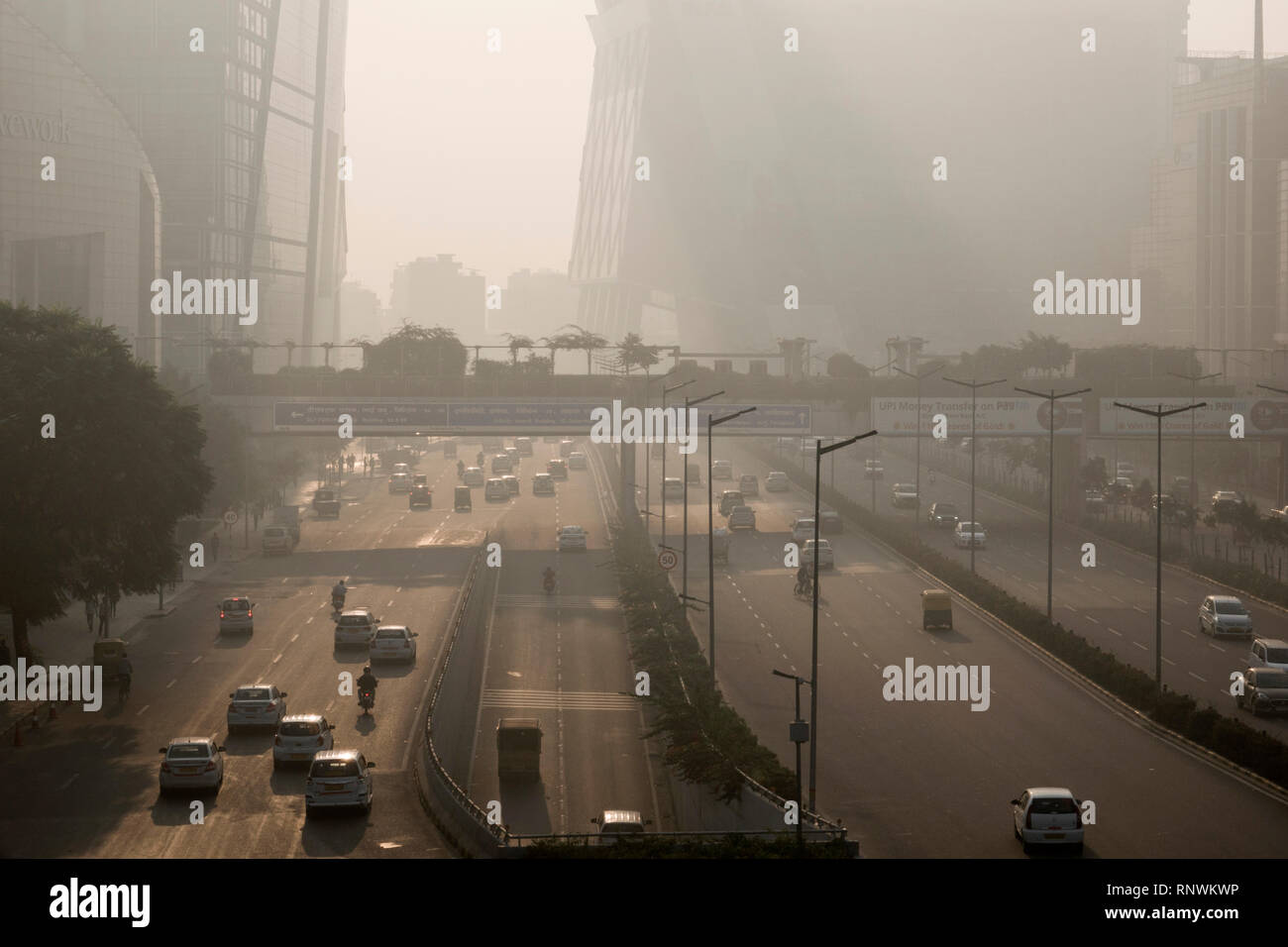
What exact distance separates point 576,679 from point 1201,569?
35861mm

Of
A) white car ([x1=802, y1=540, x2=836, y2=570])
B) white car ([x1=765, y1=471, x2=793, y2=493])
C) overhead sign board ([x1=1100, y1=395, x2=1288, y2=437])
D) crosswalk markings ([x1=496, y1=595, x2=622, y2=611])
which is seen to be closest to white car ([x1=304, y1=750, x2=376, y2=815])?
crosswalk markings ([x1=496, y1=595, x2=622, y2=611])

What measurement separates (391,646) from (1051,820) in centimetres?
2853

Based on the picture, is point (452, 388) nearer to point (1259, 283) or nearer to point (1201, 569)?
point (1201, 569)

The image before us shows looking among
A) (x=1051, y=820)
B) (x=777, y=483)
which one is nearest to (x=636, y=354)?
(x=777, y=483)

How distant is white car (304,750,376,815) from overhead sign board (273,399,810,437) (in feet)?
201

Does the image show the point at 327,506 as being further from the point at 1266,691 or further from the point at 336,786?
the point at 336,786

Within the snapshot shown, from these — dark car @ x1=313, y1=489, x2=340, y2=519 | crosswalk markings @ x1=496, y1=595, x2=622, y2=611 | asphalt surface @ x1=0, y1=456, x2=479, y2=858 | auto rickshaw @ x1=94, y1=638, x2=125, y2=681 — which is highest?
dark car @ x1=313, y1=489, x2=340, y2=519

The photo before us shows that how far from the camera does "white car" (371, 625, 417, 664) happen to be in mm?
54562

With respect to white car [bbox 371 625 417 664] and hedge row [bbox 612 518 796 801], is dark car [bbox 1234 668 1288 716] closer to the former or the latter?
hedge row [bbox 612 518 796 801]

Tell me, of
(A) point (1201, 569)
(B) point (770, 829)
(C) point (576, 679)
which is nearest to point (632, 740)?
(C) point (576, 679)

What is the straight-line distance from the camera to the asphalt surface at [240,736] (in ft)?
108

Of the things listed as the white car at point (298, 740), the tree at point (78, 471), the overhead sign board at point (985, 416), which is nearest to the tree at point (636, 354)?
the overhead sign board at point (985, 416)

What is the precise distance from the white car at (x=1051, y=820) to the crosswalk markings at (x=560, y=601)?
37593 mm

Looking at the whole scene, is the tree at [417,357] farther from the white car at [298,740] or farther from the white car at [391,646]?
the white car at [298,740]
